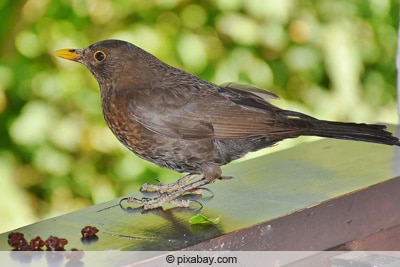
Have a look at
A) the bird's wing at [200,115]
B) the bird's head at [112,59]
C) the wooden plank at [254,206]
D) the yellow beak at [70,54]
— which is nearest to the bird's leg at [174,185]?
the wooden plank at [254,206]

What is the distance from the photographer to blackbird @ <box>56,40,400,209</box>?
142 inches

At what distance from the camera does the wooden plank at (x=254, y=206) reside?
3.31 m

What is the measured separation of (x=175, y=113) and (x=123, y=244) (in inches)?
20.6

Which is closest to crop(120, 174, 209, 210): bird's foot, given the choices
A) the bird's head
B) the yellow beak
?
the bird's head

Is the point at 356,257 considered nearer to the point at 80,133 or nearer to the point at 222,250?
the point at 222,250

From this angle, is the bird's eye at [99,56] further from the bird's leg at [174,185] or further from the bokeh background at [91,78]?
the bokeh background at [91,78]

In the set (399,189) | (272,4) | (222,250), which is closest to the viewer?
(222,250)

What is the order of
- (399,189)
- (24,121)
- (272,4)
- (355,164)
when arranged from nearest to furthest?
(399,189) → (355,164) → (24,121) → (272,4)

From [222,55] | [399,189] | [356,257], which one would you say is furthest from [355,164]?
[222,55]

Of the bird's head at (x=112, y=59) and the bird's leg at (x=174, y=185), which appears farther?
the bird's leg at (x=174, y=185)

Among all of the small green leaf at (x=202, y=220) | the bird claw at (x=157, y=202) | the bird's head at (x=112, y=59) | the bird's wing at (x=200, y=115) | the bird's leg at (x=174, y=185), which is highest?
the bird's head at (x=112, y=59)

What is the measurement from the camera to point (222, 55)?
5.67 meters

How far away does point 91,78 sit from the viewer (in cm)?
551

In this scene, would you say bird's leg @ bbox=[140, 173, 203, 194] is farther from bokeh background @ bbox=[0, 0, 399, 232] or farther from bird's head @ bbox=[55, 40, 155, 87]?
bokeh background @ bbox=[0, 0, 399, 232]
